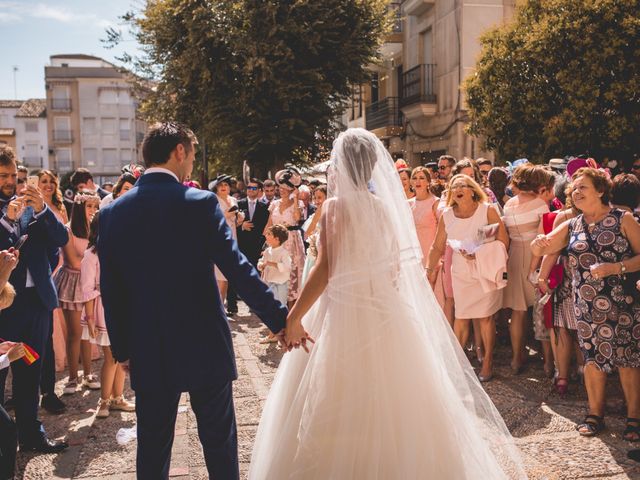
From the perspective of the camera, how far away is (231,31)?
17.3 meters

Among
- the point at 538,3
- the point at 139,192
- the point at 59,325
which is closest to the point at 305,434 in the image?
the point at 139,192

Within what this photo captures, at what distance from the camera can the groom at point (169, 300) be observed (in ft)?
9.73

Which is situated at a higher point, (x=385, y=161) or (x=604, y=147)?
(x=604, y=147)

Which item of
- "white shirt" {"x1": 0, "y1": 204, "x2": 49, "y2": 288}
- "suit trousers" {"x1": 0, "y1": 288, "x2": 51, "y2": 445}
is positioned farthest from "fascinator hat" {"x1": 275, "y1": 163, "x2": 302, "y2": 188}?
"suit trousers" {"x1": 0, "y1": 288, "x2": 51, "y2": 445}

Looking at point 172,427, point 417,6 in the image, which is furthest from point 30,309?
point 417,6

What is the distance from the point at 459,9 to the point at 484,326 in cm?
1536

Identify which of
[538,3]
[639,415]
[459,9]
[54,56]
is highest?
[54,56]

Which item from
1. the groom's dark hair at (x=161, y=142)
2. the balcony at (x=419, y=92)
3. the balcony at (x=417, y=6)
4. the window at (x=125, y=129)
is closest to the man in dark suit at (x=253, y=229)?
the groom's dark hair at (x=161, y=142)

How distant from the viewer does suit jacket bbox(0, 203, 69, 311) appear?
4.50m

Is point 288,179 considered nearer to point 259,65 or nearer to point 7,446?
point 7,446

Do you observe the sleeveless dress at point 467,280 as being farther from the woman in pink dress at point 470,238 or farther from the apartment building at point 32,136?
the apartment building at point 32,136

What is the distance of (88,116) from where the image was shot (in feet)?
207

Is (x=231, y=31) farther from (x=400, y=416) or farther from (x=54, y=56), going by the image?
(x=54, y=56)

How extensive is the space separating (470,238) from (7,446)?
13.9 ft
